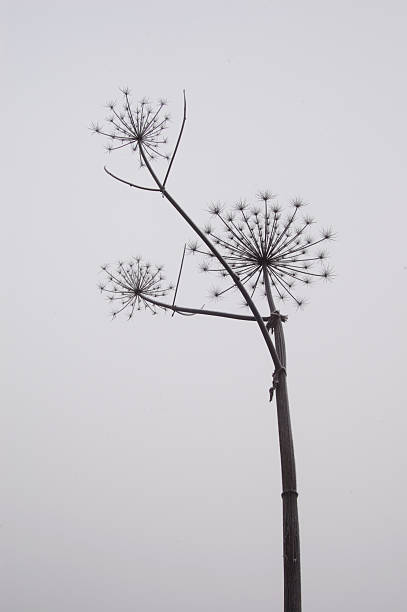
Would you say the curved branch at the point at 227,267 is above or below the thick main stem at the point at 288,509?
above

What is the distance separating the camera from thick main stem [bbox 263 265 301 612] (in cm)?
443

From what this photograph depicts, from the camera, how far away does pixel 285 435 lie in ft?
16.6

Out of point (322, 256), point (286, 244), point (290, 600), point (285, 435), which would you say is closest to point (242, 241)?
point (286, 244)

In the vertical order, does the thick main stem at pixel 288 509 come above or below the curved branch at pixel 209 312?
below

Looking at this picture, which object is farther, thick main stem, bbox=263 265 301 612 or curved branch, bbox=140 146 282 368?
curved branch, bbox=140 146 282 368

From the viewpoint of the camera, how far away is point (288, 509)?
4.75 metres

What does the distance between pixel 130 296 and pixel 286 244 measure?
1.80m

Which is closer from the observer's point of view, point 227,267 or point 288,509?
point 288,509

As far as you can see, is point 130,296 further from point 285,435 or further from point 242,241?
point 285,435

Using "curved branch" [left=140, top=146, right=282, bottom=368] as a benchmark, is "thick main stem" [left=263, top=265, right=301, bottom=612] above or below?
below

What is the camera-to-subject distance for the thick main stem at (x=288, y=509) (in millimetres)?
4426

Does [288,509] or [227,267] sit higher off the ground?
[227,267]

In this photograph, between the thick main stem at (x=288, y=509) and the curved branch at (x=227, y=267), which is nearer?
the thick main stem at (x=288, y=509)

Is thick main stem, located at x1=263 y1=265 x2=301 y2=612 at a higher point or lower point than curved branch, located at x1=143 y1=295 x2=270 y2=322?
lower
